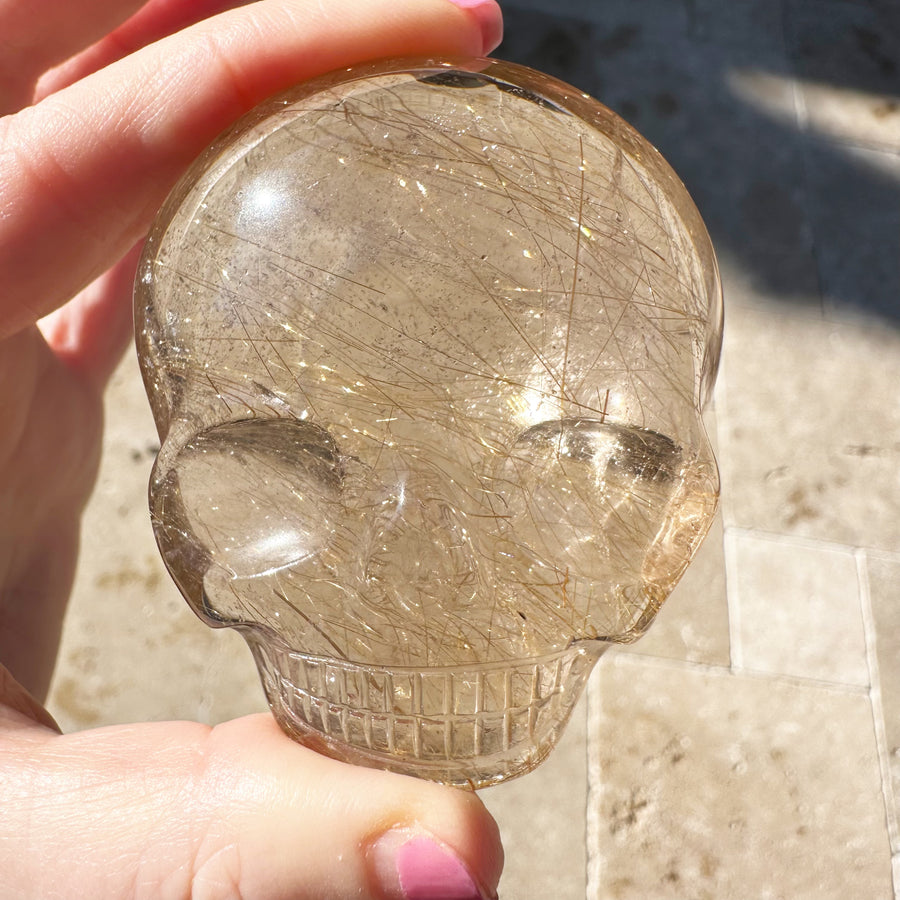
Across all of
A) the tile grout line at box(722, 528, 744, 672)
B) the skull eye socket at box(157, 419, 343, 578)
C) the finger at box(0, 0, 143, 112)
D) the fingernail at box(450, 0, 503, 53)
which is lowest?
the tile grout line at box(722, 528, 744, 672)

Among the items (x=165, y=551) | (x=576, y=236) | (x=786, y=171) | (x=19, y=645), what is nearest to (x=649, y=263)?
(x=576, y=236)

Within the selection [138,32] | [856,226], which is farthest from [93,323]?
[856,226]

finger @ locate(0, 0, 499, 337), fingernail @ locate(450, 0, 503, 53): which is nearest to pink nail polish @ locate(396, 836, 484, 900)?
finger @ locate(0, 0, 499, 337)

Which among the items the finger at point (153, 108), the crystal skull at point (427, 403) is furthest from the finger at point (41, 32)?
the crystal skull at point (427, 403)

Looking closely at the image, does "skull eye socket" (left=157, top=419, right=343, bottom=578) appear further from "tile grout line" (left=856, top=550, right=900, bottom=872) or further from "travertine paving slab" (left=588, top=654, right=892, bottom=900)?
"tile grout line" (left=856, top=550, right=900, bottom=872)

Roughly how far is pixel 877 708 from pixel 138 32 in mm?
1163

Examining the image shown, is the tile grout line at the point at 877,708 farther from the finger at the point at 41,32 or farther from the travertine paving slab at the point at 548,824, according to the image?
the finger at the point at 41,32

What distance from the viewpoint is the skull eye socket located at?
1.87 feet

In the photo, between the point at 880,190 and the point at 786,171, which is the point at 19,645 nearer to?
the point at 786,171

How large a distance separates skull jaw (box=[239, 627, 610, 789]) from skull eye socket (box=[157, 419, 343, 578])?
0.05m

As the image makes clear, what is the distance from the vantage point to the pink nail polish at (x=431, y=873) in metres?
0.56

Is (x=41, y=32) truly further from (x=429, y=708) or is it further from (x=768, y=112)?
(x=768, y=112)

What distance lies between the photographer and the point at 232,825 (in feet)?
1.93

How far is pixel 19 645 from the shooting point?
992 millimetres
